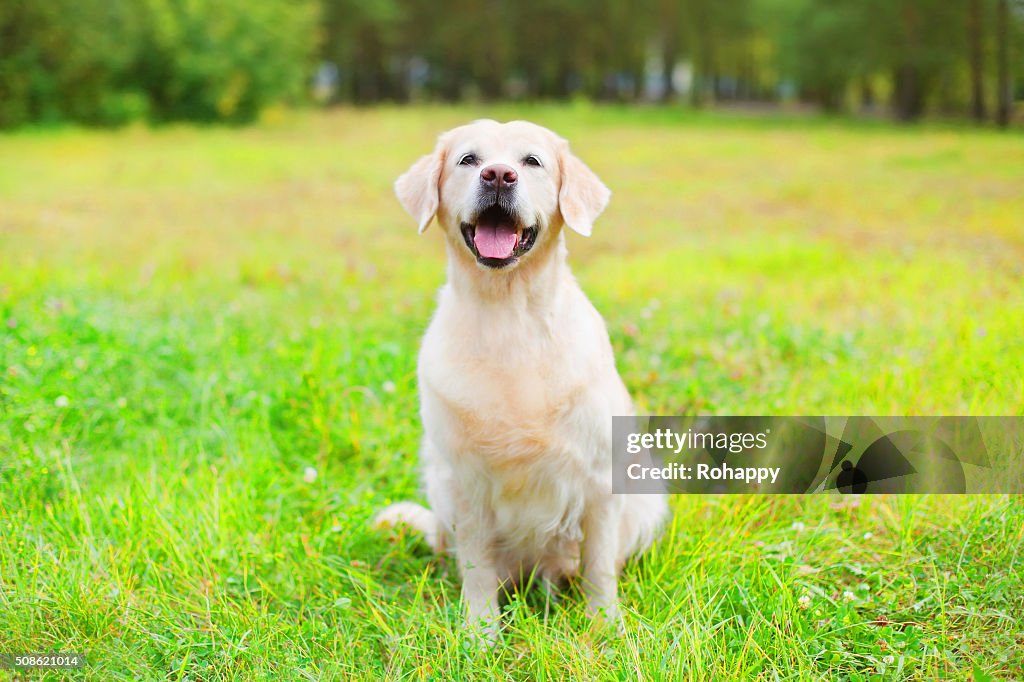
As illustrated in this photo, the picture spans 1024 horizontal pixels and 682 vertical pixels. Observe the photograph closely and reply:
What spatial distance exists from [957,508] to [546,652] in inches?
57.7

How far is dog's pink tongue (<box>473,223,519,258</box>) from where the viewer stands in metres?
2.34

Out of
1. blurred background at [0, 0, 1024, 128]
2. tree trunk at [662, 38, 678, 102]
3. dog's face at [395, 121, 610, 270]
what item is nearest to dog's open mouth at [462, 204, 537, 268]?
dog's face at [395, 121, 610, 270]

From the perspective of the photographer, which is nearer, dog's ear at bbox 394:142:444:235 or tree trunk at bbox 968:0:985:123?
dog's ear at bbox 394:142:444:235

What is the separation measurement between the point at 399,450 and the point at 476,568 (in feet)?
3.16

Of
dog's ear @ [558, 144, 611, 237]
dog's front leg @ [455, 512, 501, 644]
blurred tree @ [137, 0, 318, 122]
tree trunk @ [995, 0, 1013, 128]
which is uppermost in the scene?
blurred tree @ [137, 0, 318, 122]

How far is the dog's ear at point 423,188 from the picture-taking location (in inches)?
99.8

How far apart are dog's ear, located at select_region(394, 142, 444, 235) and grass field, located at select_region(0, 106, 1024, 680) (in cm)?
111

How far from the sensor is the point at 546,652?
7.07 ft

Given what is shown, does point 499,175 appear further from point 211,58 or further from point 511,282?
point 211,58

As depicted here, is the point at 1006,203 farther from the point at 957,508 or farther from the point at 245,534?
the point at 245,534

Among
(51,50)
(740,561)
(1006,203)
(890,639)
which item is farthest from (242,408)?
(51,50)

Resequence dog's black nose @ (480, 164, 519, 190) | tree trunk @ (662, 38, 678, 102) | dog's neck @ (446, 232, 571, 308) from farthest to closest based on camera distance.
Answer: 1. tree trunk @ (662, 38, 678, 102)
2. dog's neck @ (446, 232, 571, 308)
3. dog's black nose @ (480, 164, 519, 190)

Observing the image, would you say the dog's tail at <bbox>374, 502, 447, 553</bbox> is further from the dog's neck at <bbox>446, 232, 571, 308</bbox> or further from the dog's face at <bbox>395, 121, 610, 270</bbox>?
the dog's face at <bbox>395, 121, 610, 270</bbox>

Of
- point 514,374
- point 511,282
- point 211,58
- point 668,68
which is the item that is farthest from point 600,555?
point 668,68
